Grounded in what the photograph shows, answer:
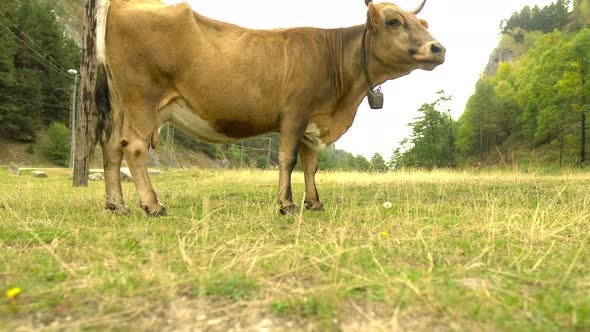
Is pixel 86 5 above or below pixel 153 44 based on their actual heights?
above

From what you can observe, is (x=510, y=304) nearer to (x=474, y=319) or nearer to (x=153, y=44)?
(x=474, y=319)

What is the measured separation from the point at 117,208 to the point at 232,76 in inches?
77.1

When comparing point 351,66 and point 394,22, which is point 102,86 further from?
point 394,22

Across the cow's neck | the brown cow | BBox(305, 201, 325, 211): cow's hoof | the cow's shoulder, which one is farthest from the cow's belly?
the cow's neck

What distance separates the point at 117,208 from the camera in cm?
462

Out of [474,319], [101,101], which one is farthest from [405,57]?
[474,319]

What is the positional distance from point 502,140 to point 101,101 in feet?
211

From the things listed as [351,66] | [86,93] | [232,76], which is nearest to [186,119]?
[232,76]

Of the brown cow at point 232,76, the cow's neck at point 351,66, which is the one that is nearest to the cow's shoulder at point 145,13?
the brown cow at point 232,76

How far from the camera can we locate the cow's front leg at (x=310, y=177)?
5.19 m

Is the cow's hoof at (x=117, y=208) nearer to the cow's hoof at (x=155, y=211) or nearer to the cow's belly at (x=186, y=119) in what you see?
the cow's hoof at (x=155, y=211)

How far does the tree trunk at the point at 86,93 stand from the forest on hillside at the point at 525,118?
27.0m

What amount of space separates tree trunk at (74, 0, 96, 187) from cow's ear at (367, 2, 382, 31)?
6850mm

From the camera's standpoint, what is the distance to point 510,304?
151cm
